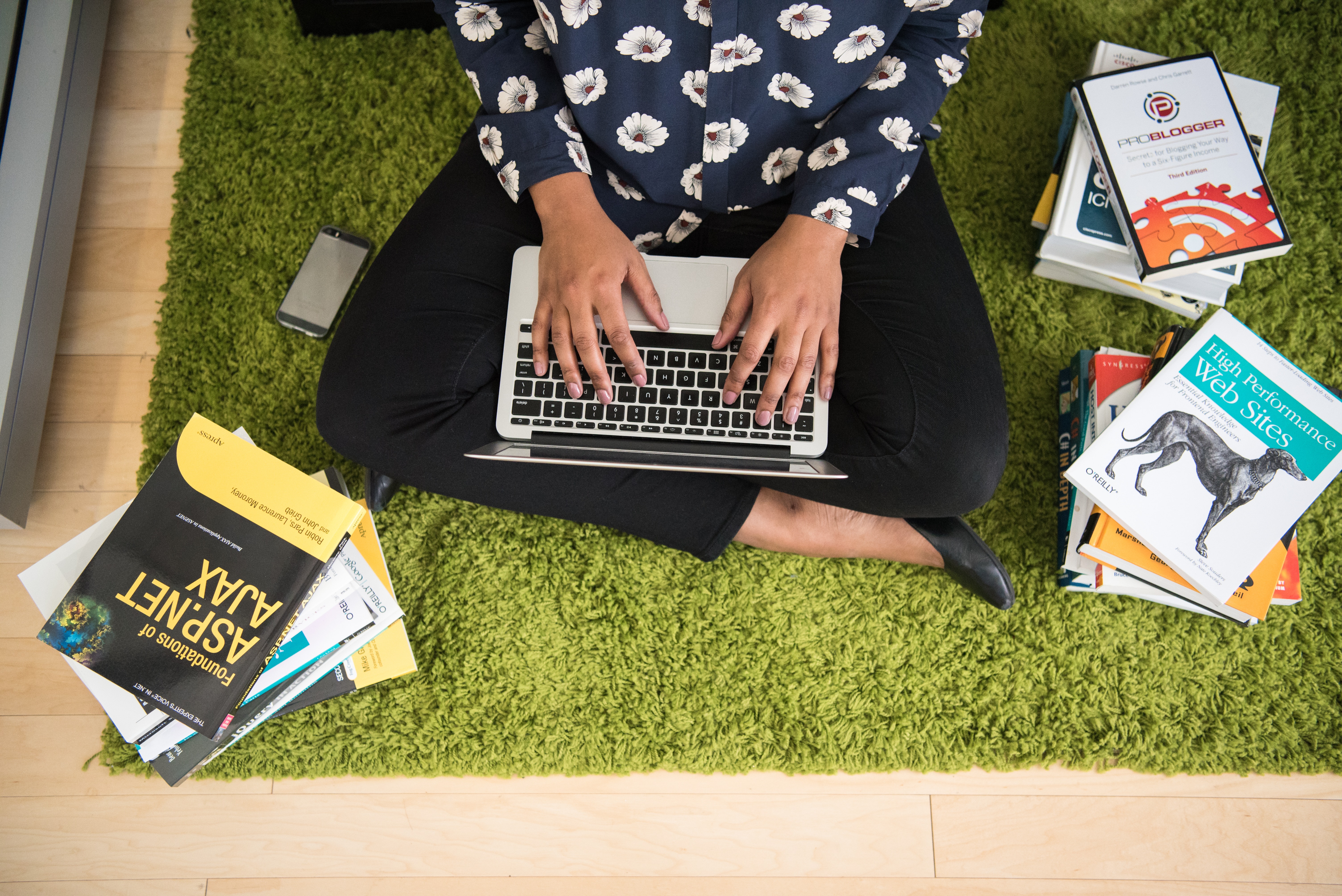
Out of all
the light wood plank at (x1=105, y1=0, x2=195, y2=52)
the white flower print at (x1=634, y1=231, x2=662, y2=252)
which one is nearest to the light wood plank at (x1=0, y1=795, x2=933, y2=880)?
the white flower print at (x1=634, y1=231, x2=662, y2=252)

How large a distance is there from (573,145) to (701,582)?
2.08 feet

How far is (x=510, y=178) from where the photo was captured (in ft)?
3.04

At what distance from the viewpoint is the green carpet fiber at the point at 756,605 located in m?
1.13

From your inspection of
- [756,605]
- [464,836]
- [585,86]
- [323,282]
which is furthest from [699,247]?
[464,836]

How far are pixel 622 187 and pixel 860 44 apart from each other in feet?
1.04

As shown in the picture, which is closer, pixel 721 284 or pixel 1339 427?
pixel 721 284

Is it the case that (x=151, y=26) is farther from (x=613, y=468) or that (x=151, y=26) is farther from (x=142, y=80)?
(x=613, y=468)

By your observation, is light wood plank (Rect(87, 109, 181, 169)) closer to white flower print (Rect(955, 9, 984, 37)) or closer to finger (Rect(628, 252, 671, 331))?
finger (Rect(628, 252, 671, 331))

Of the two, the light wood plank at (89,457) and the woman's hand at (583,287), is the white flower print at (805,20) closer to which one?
Result: the woman's hand at (583,287)

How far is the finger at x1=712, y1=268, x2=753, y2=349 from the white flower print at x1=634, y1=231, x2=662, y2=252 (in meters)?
0.18

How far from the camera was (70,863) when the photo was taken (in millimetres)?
1110

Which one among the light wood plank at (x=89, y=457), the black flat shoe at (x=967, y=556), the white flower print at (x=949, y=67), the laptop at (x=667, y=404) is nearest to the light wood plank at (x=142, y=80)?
the light wood plank at (x=89, y=457)

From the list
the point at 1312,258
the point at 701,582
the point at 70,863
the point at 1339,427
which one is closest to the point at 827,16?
the point at 701,582

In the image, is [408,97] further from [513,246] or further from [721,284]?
[721,284]
